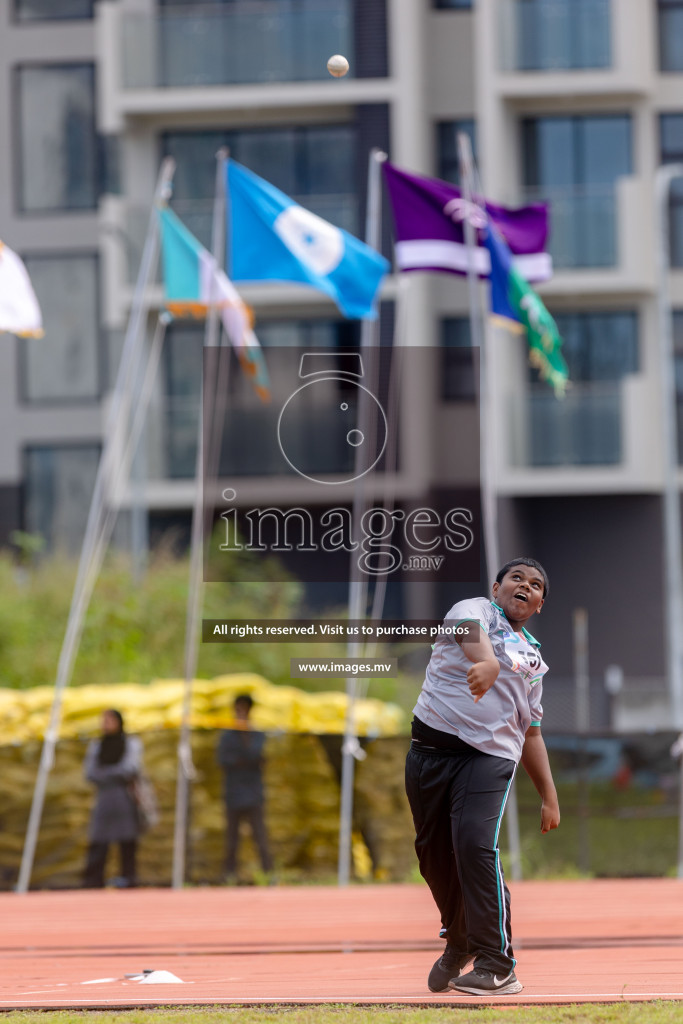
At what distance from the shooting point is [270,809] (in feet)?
45.7

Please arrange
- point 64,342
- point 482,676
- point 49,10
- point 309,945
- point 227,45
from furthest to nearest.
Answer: point 64,342, point 49,10, point 227,45, point 309,945, point 482,676

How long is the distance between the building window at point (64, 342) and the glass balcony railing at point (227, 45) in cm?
415

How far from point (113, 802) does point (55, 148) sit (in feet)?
66.2

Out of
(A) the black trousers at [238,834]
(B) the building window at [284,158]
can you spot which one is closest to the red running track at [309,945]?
(A) the black trousers at [238,834]

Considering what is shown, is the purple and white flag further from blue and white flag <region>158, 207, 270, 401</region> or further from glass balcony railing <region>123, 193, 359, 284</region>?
glass balcony railing <region>123, 193, 359, 284</region>

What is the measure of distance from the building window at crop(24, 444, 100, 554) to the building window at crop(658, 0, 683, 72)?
12281mm

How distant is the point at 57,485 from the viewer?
31.2 m

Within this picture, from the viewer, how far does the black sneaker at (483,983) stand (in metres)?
6.36

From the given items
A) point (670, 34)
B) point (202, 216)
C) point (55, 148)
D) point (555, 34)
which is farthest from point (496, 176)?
point (55, 148)

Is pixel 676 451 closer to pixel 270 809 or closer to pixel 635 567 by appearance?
pixel 635 567

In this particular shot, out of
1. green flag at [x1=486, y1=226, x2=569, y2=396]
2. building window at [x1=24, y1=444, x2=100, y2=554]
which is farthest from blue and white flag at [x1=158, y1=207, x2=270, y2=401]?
building window at [x1=24, y1=444, x2=100, y2=554]

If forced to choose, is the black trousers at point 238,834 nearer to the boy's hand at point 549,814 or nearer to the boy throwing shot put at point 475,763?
the boy throwing shot put at point 475,763

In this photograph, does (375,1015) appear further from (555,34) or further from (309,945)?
(555,34)

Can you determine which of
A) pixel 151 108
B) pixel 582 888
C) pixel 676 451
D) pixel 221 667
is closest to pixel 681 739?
pixel 582 888
